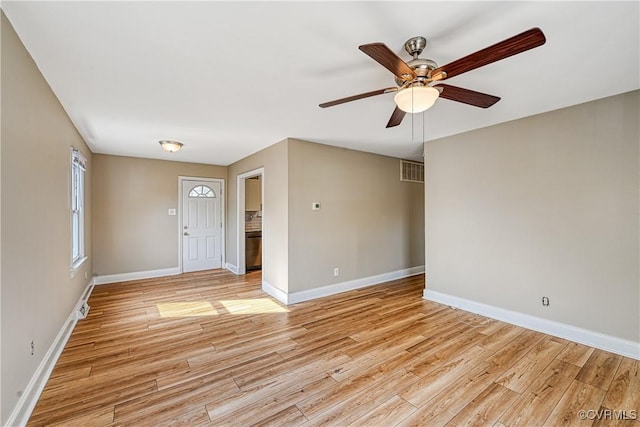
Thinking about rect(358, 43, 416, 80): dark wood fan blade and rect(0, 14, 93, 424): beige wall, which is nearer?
rect(358, 43, 416, 80): dark wood fan blade

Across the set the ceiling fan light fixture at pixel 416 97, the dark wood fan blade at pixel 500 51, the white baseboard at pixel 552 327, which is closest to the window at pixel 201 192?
the white baseboard at pixel 552 327

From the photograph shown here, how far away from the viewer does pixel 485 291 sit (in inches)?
139

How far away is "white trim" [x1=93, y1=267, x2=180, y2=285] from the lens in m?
4.97

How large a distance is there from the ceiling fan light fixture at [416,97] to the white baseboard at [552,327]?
2801 mm

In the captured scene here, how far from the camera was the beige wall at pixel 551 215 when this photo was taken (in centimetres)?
256

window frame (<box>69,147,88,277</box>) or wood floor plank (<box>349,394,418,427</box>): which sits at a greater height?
window frame (<box>69,147,88,277</box>)

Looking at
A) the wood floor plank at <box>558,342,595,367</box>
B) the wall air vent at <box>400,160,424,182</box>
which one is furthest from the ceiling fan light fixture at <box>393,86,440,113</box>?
the wall air vent at <box>400,160,424,182</box>

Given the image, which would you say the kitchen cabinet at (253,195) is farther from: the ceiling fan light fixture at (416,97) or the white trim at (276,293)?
the ceiling fan light fixture at (416,97)

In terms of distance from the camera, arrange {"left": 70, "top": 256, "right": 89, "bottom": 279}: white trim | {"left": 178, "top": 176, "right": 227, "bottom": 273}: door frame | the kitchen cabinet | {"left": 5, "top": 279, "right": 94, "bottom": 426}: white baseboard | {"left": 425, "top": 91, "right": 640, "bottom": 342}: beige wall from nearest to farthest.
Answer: {"left": 5, "top": 279, "right": 94, "bottom": 426}: white baseboard < {"left": 425, "top": 91, "right": 640, "bottom": 342}: beige wall < {"left": 70, "top": 256, "right": 89, "bottom": 279}: white trim < {"left": 178, "top": 176, "right": 227, "bottom": 273}: door frame < the kitchen cabinet

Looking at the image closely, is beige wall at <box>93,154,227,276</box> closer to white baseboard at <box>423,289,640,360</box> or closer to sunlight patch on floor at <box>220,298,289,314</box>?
sunlight patch on floor at <box>220,298,289,314</box>

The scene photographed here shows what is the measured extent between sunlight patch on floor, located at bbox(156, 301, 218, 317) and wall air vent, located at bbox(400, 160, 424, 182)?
157 inches

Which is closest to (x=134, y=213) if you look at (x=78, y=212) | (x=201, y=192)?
(x=201, y=192)

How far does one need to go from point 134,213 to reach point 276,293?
3.28m

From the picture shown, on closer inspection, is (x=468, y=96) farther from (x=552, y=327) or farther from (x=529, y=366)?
(x=552, y=327)
